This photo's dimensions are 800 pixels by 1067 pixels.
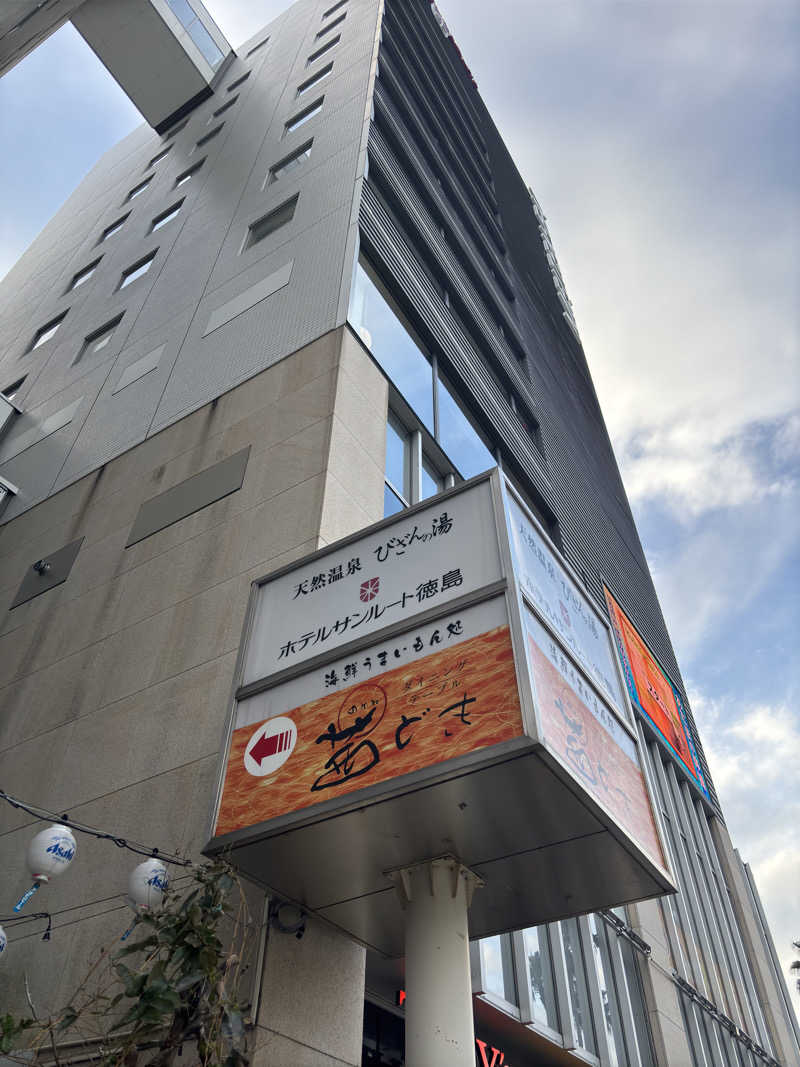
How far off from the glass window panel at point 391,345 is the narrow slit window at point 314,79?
1093 centimetres

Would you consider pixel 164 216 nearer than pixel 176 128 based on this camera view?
Yes

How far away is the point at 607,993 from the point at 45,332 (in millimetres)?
18865

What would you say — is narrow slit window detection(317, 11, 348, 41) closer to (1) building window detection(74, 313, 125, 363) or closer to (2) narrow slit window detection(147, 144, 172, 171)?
(2) narrow slit window detection(147, 144, 172, 171)

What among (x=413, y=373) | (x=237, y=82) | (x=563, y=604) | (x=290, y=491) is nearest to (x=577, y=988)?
(x=563, y=604)

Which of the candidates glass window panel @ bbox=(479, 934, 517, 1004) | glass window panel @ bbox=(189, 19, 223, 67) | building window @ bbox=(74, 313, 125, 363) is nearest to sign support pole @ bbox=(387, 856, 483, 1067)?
glass window panel @ bbox=(479, 934, 517, 1004)

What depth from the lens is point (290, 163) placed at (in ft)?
57.4

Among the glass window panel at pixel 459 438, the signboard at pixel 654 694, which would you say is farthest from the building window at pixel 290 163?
the signboard at pixel 654 694

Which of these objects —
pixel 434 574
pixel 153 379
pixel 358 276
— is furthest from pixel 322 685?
pixel 153 379

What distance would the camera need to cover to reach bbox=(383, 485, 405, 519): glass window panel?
33.3ft

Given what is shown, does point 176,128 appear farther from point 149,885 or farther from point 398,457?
point 149,885

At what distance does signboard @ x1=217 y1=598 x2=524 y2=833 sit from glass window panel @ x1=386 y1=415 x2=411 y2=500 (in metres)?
5.27

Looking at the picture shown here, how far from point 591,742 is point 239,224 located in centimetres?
1414

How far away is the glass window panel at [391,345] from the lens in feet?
38.2

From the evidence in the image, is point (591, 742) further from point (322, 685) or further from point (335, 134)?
point (335, 134)
